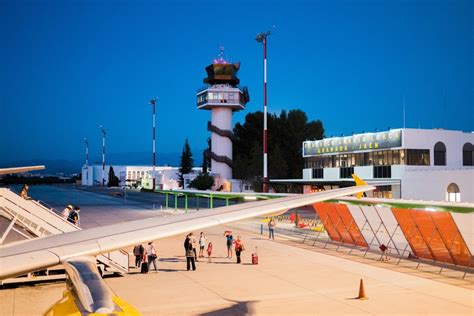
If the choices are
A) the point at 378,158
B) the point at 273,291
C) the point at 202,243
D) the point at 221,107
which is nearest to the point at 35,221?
the point at 202,243

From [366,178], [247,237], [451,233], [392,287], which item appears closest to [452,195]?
[366,178]

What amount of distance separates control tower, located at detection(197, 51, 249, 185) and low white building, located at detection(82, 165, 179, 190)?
3030 cm

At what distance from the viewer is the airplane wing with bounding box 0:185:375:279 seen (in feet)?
18.0

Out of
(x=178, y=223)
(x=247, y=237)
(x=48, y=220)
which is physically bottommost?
(x=247, y=237)

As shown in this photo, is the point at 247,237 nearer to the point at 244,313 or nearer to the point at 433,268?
the point at 433,268

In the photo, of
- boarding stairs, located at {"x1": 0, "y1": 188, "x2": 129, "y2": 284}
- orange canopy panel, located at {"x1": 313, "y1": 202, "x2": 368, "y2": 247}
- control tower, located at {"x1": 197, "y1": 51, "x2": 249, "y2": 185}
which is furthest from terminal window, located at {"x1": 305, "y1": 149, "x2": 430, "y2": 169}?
boarding stairs, located at {"x1": 0, "y1": 188, "x2": 129, "y2": 284}

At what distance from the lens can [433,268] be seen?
20.2 m

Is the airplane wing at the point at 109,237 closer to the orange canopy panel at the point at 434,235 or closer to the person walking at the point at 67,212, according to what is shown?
the orange canopy panel at the point at 434,235

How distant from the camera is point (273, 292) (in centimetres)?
1591

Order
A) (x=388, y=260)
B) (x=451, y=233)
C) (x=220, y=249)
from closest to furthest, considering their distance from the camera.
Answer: (x=451, y=233)
(x=388, y=260)
(x=220, y=249)

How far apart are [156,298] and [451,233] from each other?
13.1 meters

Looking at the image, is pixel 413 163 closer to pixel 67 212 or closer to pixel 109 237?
pixel 67 212

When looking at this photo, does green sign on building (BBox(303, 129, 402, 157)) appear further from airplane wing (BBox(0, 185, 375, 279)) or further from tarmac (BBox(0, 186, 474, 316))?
airplane wing (BBox(0, 185, 375, 279))

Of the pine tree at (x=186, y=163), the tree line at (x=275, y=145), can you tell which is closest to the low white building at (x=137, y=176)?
the pine tree at (x=186, y=163)
